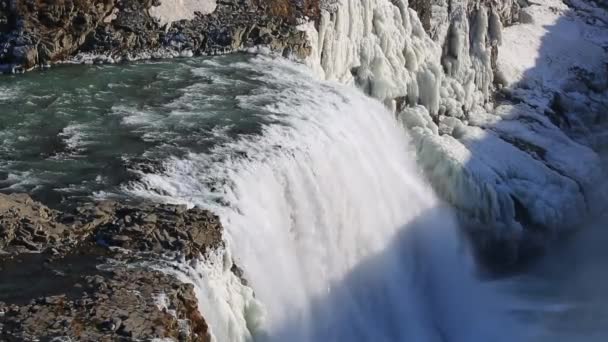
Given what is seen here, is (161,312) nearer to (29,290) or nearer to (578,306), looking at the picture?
(29,290)

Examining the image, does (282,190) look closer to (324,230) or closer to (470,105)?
(324,230)

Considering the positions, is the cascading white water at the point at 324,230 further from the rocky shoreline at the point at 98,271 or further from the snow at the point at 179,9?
the snow at the point at 179,9

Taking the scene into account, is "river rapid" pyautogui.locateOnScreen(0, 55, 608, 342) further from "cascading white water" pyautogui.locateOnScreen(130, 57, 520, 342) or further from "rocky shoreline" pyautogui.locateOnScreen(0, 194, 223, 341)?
"rocky shoreline" pyautogui.locateOnScreen(0, 194, 223, 341)

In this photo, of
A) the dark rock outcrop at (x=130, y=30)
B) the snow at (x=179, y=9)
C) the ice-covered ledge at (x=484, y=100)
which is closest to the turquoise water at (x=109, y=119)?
the dark rock outcrop at (x=130, y=30)

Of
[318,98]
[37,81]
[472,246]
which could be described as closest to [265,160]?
[318,98]

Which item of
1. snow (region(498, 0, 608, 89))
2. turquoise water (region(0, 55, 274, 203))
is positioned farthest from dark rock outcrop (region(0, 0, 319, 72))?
snow (region(498, 0, 608, 89))
